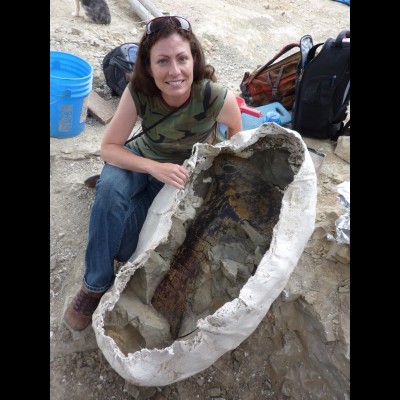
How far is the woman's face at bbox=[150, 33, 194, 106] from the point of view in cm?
177

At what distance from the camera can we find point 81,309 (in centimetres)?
205

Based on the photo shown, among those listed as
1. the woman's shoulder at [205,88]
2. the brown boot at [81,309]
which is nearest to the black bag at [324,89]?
the woman's shoulder at [205,88]

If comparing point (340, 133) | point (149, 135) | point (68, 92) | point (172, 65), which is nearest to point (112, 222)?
point (149, 135)

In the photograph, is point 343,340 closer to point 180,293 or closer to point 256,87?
point 180,293

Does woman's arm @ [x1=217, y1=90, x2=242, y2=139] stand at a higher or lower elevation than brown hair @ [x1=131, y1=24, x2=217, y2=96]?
lower

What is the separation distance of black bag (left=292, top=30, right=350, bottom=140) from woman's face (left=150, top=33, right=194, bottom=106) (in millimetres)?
1752

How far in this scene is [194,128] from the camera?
2055mm

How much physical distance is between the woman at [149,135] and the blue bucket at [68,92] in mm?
1281

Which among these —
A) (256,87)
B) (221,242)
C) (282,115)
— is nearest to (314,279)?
(221,242)

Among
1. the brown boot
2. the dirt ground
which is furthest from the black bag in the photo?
the brown boot

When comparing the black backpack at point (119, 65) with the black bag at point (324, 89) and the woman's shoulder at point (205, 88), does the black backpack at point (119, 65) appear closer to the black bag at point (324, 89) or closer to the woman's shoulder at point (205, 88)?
the black bag at point (324, 89)

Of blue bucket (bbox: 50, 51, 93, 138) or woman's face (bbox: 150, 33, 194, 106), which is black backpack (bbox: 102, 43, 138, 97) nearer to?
blue bucket (bbox: 50, 51, 93, 138)

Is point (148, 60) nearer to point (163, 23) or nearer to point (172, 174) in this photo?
point (163, 23)

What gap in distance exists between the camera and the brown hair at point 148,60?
1.77m
